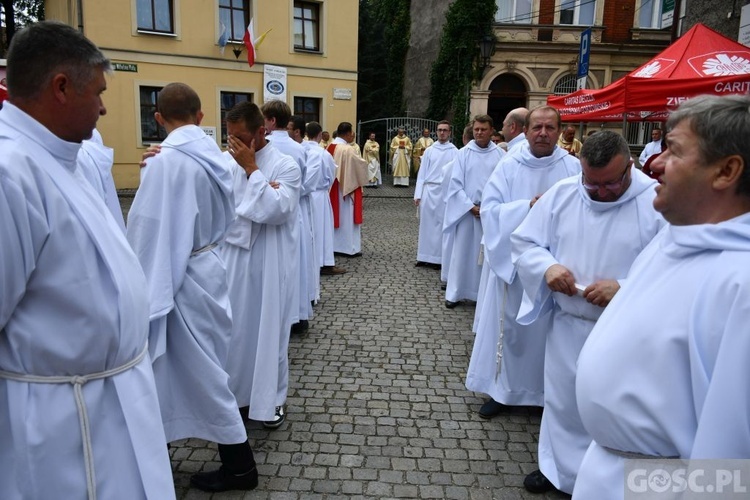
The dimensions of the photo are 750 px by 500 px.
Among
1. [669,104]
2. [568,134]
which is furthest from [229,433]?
[568,134]

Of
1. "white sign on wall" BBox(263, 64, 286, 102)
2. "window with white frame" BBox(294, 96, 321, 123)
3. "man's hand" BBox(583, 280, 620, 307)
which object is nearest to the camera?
"man's hand" BBox(583, 280, 620, 307)

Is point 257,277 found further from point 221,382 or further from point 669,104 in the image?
point 669,104

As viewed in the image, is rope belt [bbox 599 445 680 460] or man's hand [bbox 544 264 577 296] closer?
rope belt [bbox 599 445 680 460]

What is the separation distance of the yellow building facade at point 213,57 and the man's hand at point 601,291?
14943 millimetres

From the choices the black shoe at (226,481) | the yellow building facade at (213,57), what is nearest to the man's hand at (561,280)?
the black shoe at (226,481)

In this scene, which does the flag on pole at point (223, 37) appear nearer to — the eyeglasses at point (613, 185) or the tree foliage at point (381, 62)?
the tree foliage at point (381, 62)

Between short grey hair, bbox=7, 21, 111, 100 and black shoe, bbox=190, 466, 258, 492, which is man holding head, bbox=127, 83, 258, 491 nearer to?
black shoe, bbox=190, 466, 258, 492

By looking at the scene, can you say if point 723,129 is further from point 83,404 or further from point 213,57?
point 213,57

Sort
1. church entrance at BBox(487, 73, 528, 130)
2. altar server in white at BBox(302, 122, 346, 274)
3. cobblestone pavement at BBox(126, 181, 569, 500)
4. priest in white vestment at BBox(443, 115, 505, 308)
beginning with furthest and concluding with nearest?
1. church entrance at BBox(487, 73, 528, 130)
2. altar server in white at BBox(302, 122, 346, 274)
3. priest in white vestment at BBox(443, 115, 505, 308)
4. cobblestone pavement at BBox(126, 181, 569, 500)

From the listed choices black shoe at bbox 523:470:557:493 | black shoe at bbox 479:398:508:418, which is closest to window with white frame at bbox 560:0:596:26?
black shoe at bbox 479:398:508:418

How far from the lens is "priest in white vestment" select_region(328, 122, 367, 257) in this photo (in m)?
9.59

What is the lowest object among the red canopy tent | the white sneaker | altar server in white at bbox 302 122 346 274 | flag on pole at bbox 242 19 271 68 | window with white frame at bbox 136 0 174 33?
the white sneaker

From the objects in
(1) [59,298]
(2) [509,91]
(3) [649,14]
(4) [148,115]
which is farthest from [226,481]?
(3) [649,14]

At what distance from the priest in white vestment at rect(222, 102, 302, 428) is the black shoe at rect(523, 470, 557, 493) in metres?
1.64
